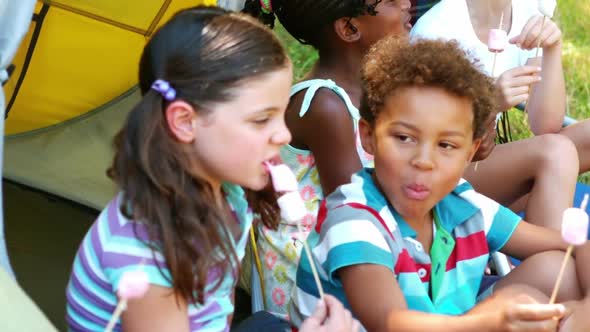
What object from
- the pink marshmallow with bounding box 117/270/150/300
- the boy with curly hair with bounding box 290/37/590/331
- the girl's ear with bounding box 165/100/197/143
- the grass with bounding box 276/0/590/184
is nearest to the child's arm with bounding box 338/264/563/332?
the boy with curly hair with bounding box 290/37/590/331

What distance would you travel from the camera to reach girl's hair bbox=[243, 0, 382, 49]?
2086 mm

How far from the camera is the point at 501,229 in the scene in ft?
5.56

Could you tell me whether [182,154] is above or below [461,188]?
above

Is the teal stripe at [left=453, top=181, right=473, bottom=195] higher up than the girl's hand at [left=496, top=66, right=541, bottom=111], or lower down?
lower down

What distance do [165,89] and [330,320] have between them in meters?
0.40

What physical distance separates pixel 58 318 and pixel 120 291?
3.24ft

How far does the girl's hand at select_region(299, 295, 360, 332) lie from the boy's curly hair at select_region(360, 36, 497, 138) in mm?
375

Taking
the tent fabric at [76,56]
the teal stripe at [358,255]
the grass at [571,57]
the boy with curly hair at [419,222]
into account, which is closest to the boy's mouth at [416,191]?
the boy with curly hair at [419,222]

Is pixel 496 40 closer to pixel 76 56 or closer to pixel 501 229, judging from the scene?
pixel 501 229

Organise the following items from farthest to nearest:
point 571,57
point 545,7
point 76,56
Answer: point 571,57, point 76,56, point 545,7

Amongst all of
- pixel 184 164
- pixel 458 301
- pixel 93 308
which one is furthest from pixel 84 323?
pixel 458 301

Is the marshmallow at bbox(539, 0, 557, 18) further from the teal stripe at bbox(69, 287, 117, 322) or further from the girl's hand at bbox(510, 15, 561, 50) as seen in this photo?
the teal stripe at bbox(69, 287, 117, 322)

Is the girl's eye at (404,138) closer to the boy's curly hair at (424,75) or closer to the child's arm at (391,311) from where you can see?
the boy's curly hair at (424,75)

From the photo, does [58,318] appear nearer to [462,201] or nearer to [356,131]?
[356,131]
